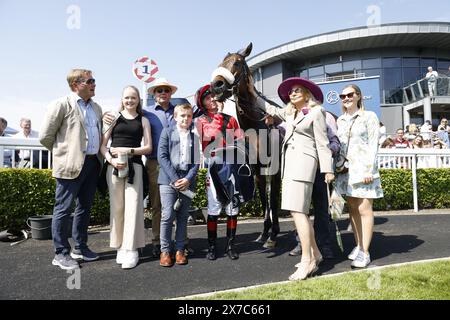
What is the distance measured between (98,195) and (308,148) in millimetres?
4522

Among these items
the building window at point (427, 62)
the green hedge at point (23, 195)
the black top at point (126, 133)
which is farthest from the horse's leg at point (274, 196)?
the building window at point (427, 62)

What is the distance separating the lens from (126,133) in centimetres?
386

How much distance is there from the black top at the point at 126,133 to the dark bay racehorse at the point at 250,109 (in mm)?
1094

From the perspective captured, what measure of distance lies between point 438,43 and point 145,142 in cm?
2506

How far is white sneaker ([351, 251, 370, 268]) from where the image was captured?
3.58 m

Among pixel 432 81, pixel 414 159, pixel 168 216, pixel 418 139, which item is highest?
pixel 432 81

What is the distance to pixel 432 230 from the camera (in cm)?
561

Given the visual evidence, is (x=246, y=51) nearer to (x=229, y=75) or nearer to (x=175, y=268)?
(x=229, y=75)

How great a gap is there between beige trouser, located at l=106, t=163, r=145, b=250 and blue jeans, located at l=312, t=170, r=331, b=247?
88.7 inches

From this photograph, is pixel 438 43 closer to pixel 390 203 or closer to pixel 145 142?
pixel 390 203

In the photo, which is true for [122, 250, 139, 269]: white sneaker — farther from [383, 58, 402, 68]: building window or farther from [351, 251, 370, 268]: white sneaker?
[383, 58, 402, 68]: building window

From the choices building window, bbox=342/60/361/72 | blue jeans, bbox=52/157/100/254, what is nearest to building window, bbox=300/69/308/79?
building window, bbox=342/60/361/72

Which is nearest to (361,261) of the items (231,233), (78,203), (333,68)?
(231,233)

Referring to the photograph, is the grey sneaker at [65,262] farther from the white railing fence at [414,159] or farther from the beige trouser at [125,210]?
the white railing fence at [414,159]
